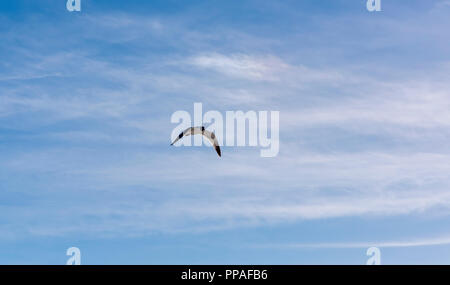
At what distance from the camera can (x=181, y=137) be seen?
66.7 meters

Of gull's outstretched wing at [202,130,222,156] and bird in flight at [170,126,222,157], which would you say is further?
gull's outstretched wing at [202,130,222,156]

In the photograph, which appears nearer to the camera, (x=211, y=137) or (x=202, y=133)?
(x=202, y=133)

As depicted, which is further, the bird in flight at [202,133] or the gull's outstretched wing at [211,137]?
the gull's outstretched wing at [211,137]
